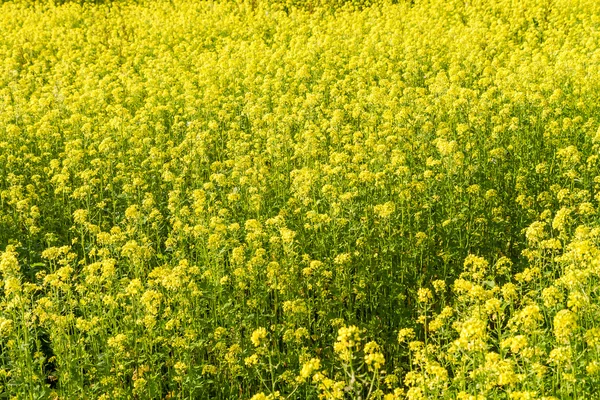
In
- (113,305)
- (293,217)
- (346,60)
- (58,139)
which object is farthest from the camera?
(346,60)

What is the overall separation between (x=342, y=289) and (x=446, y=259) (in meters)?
0.90

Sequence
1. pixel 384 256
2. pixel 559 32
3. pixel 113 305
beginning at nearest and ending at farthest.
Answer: pixel 113 305 < pixel 384 256 < pixel 559 32

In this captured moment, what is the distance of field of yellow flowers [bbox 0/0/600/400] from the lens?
4.24m

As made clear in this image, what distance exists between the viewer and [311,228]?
5.76m

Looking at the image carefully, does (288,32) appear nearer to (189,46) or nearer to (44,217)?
(189,46)

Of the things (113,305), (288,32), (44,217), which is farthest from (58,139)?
(288,32)

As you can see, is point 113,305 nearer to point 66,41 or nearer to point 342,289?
point 342,289

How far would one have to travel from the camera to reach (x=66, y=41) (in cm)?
1480

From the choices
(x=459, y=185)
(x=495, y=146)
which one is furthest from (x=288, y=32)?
(x=459, y=185)

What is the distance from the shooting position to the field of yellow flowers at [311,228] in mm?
4242

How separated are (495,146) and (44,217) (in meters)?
4.60

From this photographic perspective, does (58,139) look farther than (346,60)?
No

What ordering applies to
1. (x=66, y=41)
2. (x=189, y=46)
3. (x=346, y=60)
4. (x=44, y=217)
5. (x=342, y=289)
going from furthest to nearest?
(x=66, y=41) → (x=189, y=46) → (x=346, y=60) → (x=44, y=217) → (x=342, y=289)

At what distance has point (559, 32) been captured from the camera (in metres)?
12.3
